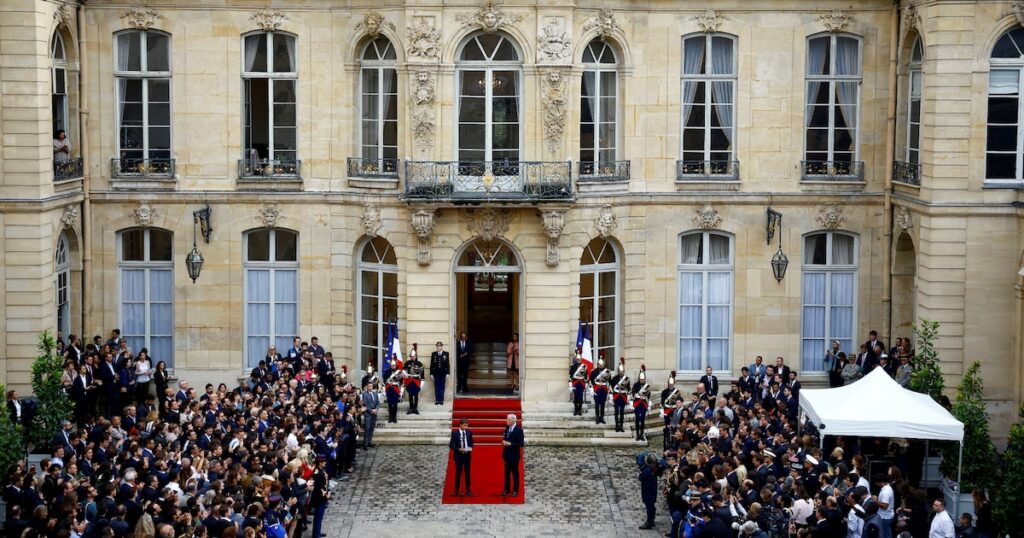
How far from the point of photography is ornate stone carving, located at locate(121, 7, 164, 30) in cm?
3694

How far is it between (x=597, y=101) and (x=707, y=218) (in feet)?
12.3

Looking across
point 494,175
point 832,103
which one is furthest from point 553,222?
point 832,103

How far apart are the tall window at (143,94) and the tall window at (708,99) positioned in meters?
12.1

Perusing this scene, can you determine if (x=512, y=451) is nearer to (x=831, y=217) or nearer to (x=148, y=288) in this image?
(x=831, y=217)

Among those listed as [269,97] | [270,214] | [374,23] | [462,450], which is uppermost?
[374,23]

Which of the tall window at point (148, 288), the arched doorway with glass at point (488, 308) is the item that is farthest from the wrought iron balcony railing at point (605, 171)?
the tall window at point (148, 288)

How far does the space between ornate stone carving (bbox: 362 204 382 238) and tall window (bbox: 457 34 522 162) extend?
2334 mm

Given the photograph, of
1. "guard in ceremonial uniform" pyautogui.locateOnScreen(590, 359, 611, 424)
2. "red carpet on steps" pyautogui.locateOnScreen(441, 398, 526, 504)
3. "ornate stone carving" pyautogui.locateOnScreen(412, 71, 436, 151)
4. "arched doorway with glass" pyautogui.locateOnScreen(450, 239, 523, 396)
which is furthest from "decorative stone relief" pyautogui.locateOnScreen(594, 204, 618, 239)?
"red carpet on steps" pyautogui.locateOnScreen(441, 398, 526, 504)

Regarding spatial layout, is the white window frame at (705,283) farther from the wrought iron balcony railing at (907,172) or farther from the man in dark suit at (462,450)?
the man in dark suit at (462,450)

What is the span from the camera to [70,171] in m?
36.3

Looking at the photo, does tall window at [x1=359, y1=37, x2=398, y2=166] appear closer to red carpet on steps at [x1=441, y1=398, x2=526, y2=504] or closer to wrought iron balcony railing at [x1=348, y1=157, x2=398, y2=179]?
wrought iron balcony railing at [x1=348, y1=157, x2=398, y2=179]

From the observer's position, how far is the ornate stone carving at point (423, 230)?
36.1 m

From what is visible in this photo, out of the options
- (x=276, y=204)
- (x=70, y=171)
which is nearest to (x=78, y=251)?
(x=70, y=171)

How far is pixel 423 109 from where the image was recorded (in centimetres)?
3603
